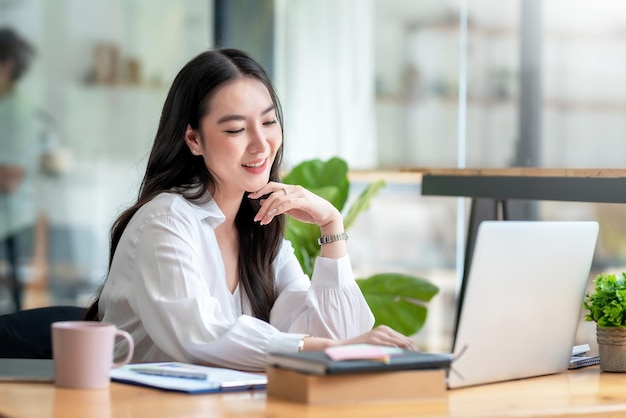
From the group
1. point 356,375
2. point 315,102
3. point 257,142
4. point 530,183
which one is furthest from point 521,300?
point 315,102

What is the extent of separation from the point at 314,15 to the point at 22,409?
157 inches

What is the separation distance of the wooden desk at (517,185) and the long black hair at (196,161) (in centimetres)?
77

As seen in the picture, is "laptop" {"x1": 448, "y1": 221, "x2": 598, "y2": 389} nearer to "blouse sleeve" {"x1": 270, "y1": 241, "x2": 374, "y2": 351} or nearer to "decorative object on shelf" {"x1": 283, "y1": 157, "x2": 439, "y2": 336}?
"blouse sleeve" {"x1": 270, "y1": 241, "x2": 374, "y2": 351}

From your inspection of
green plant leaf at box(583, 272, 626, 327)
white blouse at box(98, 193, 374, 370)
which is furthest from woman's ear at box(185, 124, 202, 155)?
green plant leaf at box(583, 272, 626, 327)

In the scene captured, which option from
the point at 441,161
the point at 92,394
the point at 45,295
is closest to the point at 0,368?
the point at 92,394

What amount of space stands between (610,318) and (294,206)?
0.64 metres

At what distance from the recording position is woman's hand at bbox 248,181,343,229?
80.8 inches

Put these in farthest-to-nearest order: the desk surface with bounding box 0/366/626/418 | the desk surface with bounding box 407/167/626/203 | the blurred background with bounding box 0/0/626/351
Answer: the blurred background with bounding box 0/0/626/351, the desk surface with bounding box 407/167/626/203, the desk surface with bounding box 0/366/626/418

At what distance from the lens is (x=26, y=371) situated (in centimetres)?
165

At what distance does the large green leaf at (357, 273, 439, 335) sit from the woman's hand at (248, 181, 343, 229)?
126cm

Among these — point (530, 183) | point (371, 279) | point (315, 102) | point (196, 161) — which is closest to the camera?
point (196, 161)

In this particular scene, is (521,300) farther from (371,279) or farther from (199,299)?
(371,279)

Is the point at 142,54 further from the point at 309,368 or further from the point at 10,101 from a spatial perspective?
the point at 309,368

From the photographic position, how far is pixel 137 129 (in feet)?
16.5
